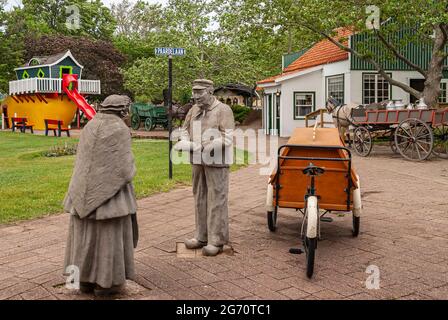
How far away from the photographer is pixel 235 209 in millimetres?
8328

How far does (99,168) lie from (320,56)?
74.8ft

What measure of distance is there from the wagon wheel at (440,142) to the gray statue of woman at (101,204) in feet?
41.6

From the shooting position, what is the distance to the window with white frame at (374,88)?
22609 millimetres

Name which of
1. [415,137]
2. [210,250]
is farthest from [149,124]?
[210,250]

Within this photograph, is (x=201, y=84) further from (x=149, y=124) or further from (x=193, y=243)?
(x=149, y=124)

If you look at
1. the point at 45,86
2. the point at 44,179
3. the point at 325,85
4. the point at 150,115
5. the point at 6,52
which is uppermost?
the point at 6,52

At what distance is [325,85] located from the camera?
24203 mm

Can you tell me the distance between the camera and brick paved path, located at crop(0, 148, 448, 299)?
4.60 metres

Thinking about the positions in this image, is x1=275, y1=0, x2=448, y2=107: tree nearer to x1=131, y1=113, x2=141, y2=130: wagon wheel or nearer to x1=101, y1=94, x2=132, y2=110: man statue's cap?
x1=101, y1=94, x2=132, y2=110: man statue's cap

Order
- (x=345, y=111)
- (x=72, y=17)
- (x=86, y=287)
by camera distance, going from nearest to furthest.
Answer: (x=86, y=287) < (x=345, y=111) < (x=72, y=17)

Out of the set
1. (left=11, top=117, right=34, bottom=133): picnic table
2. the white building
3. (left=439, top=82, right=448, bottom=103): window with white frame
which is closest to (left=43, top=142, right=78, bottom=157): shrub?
the white building

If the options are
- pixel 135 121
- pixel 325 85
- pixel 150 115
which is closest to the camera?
pixel 325 85

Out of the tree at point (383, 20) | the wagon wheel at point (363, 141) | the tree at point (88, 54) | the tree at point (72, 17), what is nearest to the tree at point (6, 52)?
the tree at point (88, 54)
